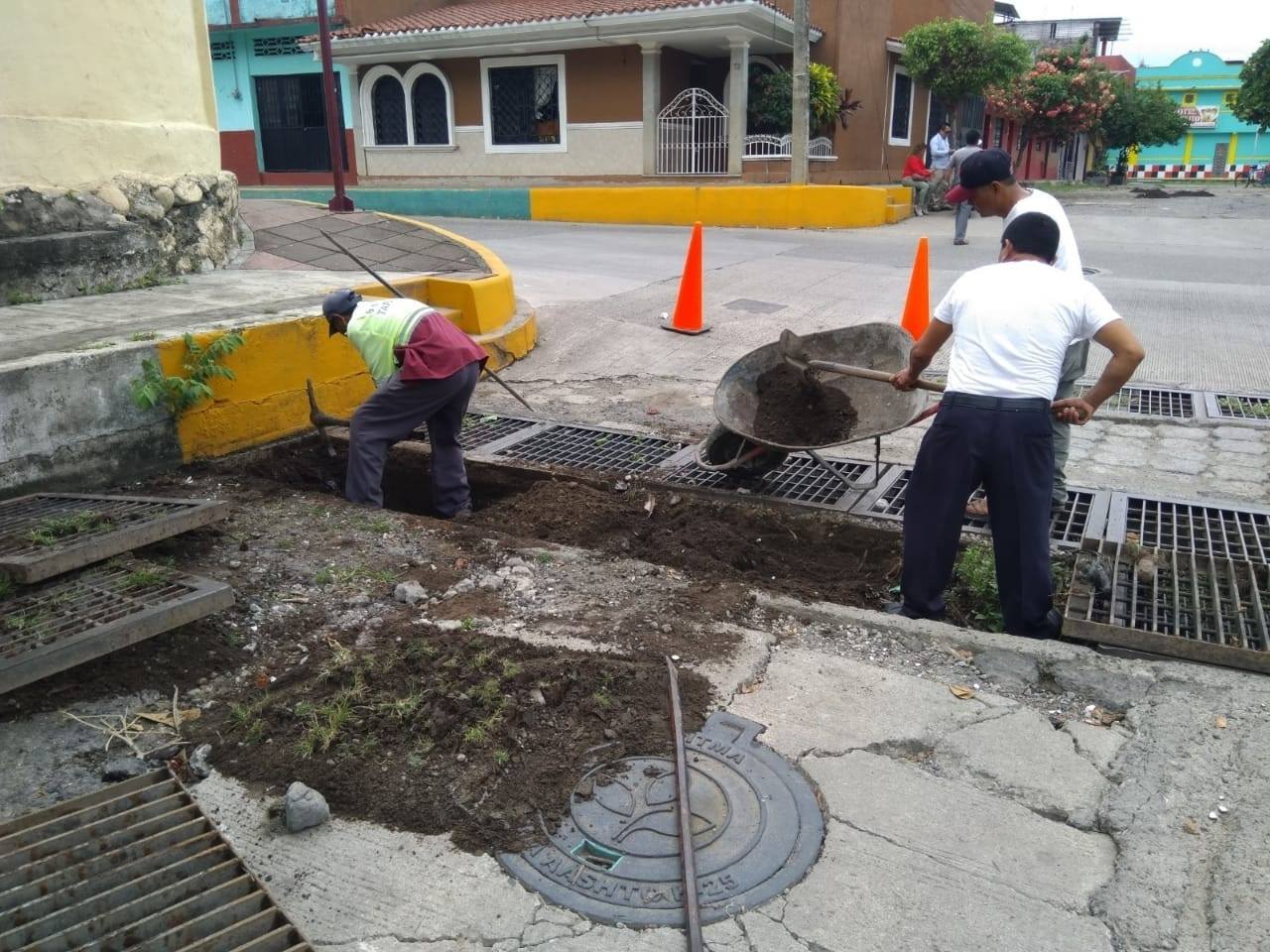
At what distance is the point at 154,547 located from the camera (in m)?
4.15

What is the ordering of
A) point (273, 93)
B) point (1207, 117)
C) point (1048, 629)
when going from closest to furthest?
point (1048, 629)
point (273, 93)
point (1207, 117)

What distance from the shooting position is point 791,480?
17.7ft

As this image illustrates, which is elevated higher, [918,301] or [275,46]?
[275,46]

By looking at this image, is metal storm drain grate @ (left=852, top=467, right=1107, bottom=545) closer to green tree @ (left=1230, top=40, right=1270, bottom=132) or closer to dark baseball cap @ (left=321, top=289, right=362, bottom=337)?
dark baseball cap @ (left=321, top=289, right=362, bottom=337)

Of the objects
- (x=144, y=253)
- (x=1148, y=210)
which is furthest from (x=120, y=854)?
(x=1148, y=210)

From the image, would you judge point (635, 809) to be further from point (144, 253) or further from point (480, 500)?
point (144, 253)

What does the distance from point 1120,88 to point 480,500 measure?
37.8m

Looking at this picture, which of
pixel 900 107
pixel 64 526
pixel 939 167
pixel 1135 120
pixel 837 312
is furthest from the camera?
pixel 1135 120

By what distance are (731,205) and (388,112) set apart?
10.3m

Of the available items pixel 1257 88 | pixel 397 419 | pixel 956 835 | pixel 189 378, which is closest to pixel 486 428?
pixel 397 419

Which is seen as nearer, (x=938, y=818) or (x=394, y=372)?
(x=938, y=818)

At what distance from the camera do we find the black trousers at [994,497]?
Answer: 11.7ft

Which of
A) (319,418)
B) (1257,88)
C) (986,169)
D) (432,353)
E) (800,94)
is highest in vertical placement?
(1257,88)

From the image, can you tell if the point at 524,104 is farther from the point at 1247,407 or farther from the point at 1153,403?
the point at 1247,407
